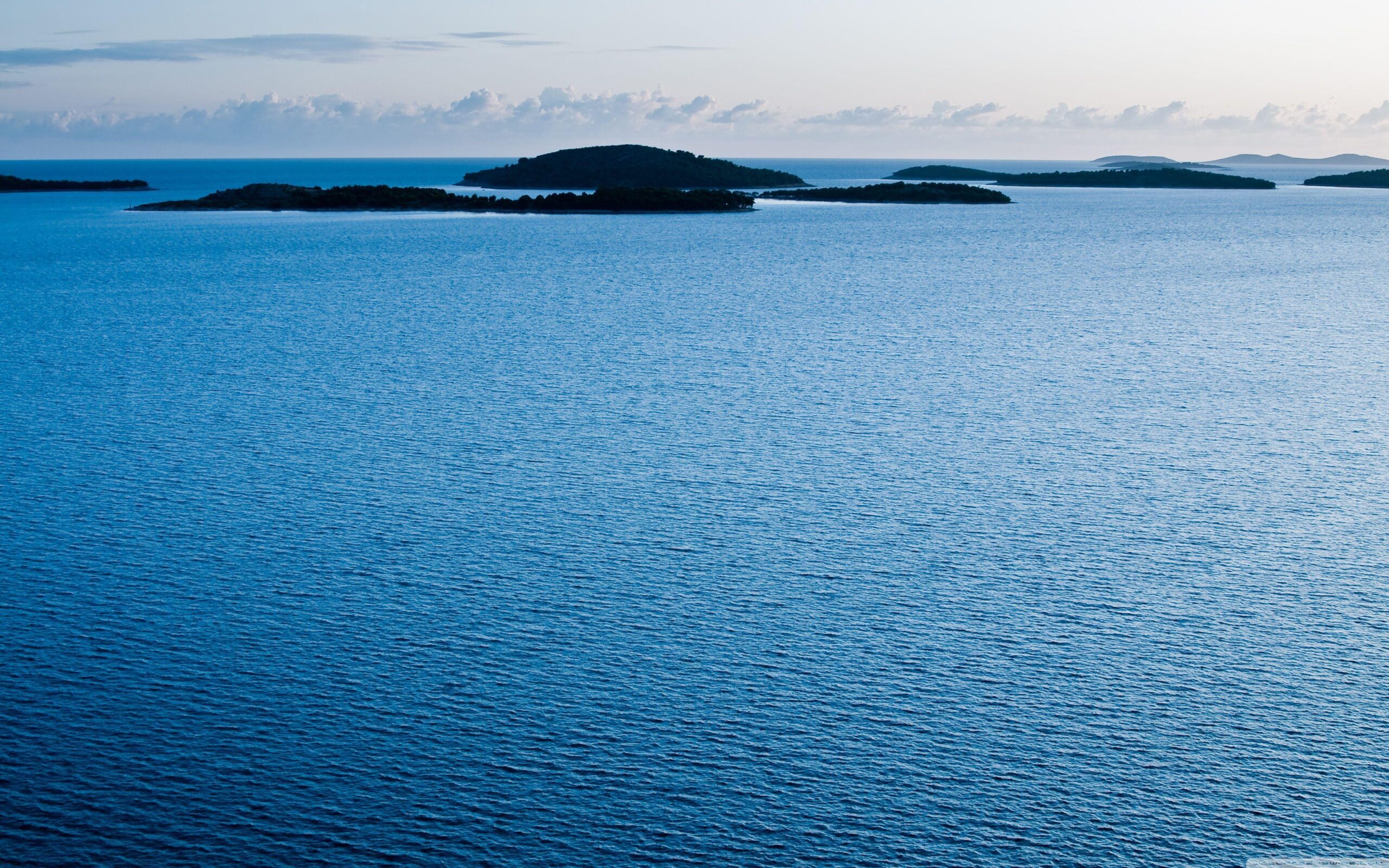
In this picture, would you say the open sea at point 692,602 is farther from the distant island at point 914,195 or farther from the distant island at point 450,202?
the distant island at point 914,195

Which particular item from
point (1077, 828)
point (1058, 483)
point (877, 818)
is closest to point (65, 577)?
point (877, 818)

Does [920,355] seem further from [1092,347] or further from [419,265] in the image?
[419,265]

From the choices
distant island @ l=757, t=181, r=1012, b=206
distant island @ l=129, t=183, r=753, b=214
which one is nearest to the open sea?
distant island @ l=129, t=183, r=753, b=214

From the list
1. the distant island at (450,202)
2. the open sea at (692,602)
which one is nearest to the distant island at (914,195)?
the distant island at (450,202)

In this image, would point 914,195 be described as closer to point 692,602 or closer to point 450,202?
point 450,202

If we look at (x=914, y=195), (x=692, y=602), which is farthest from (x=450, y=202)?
(x=692, y=602)
